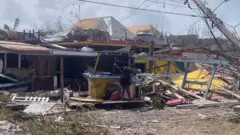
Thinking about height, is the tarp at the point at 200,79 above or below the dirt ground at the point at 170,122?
above

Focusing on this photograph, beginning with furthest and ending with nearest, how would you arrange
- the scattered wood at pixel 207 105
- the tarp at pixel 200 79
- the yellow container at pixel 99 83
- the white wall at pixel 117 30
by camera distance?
the white wall at pixel 117 30
the tarp at pixel 200 79
the yellow container at pixel 99 83
the scattered wood at pixel 207 105

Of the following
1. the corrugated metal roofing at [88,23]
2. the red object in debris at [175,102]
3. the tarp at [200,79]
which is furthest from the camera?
the corrugated metal roofing at [88,23]

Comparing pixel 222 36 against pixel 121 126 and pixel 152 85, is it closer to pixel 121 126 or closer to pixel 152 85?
pixel 152 85

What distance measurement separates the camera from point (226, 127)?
8.79 m

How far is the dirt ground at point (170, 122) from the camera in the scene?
329 inches

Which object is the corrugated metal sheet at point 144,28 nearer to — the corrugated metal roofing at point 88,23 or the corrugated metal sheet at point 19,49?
the corrugated metal roofing at point 88,23

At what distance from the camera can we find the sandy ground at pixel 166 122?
8.36 meters

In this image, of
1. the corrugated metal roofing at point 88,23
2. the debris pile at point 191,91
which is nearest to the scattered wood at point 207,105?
the debris pile at point 191,91

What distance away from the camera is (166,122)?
9688 mm

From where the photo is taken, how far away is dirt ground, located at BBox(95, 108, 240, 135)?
8.36 m

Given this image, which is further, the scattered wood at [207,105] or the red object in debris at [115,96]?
the red object in debris at [115,96]

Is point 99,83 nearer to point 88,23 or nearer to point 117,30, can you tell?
point 117,30

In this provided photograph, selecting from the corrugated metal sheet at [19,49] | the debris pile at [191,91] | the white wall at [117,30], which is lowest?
the debris pile at [191,91]

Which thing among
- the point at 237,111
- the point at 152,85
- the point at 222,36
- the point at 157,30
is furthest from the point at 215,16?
the point at 157,30
